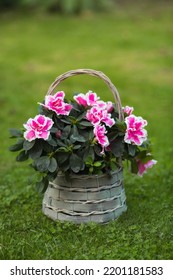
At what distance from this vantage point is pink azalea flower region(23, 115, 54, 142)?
3.12 metres

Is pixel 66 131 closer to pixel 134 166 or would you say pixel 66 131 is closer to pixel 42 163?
pixel 42 163

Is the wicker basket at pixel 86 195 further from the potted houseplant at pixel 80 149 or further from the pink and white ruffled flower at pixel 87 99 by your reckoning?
the pink and white ruffled flower at pixel 87 99

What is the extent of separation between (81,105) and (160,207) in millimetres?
935

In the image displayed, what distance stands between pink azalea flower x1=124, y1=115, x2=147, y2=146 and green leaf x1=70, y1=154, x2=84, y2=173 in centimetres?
31

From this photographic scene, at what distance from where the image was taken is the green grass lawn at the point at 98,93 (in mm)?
3156

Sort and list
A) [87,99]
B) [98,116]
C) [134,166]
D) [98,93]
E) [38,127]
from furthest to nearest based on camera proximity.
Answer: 1. [98,93]
2. [134,166]
3. [87,99]
4. [98,116]
5. [38,127]

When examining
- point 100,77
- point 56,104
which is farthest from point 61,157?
point 100,77

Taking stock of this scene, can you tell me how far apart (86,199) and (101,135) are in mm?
426

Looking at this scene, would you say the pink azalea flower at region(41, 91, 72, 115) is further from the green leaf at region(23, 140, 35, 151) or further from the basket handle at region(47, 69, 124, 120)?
the green leaf at region(23, 140, 35, 151)

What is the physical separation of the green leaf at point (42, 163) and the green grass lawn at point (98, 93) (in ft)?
1.37

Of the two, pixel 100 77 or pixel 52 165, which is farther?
pixel 100 77

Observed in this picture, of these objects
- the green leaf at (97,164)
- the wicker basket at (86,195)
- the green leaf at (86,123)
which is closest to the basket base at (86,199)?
the wicker basket at (86,195)

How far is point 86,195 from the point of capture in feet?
10.8
